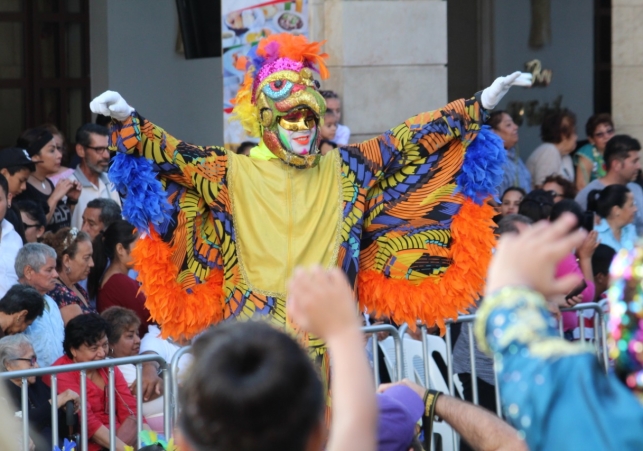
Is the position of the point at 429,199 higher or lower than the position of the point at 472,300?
higher

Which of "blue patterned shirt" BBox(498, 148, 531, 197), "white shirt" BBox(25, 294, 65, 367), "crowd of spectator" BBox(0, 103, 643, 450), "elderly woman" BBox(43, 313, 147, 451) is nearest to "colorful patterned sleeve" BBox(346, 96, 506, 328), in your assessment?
"crowd of spectator" BBox(0, 103, 643, 450)

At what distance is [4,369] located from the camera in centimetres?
425

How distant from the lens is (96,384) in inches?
173

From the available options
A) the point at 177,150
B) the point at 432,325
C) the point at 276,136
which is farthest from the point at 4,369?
the point at 432,325

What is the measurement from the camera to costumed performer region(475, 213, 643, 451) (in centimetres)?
128

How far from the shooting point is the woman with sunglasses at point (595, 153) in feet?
25.5

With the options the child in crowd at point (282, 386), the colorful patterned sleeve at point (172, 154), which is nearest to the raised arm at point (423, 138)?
the colorful patterned sleeve at point (172, 154)

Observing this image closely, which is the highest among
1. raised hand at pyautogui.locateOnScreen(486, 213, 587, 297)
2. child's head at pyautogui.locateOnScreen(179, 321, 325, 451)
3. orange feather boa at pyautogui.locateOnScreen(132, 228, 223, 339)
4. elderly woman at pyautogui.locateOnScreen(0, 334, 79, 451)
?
raised hand at pyautogui.locateOnScreen(486, 213, 587, 297)

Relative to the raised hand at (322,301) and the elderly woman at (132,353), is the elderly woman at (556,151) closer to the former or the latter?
the elderly woman at (132,353)

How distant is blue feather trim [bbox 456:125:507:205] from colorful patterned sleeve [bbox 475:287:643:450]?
10.8 ft

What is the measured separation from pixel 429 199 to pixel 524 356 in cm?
338

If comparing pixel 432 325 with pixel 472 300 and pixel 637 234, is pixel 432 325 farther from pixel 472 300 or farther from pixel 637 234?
pixel 637 234


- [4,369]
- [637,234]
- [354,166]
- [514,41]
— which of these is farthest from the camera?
[514,41]

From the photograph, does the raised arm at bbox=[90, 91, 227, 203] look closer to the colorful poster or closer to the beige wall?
the colorful poster
